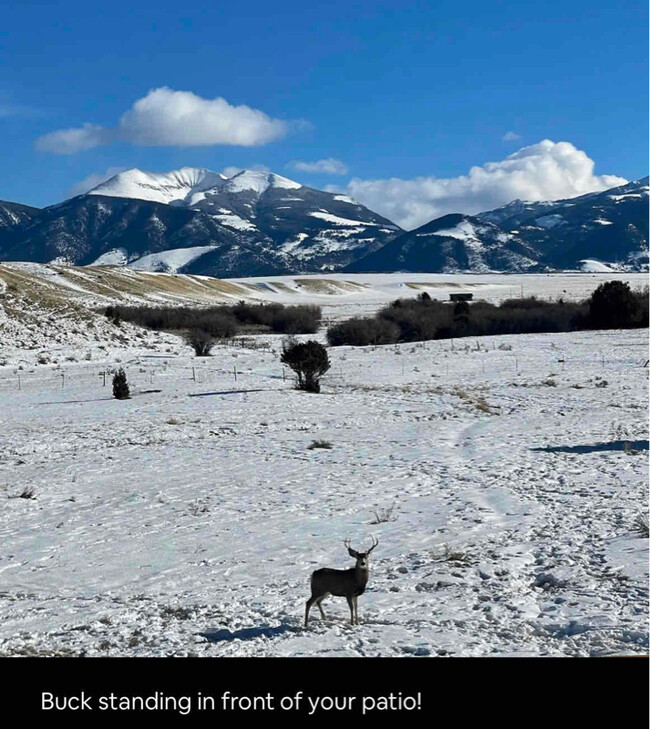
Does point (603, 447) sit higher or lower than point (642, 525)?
higher

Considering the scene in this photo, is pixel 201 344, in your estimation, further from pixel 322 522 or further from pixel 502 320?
pixel 322 522

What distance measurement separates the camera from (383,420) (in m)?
23.8

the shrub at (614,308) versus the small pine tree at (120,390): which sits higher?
the shrub at (614,308)

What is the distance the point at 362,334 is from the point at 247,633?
50.8 meters

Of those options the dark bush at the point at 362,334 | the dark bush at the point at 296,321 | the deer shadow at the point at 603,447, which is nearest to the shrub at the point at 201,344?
the dark bush at the point at 362,334

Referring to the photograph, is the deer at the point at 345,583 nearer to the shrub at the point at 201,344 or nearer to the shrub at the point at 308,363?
the shrub at the point at 308,363

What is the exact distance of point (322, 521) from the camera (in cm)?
1266

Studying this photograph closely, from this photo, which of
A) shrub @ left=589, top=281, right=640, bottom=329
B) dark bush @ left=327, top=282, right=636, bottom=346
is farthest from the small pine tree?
shrub @ left=589, top=281, right=640, bottom=329

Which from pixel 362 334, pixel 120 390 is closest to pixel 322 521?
pixel 120 390

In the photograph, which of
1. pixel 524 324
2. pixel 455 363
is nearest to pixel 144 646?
pixel 455 363

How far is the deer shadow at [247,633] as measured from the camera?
25.5 ft

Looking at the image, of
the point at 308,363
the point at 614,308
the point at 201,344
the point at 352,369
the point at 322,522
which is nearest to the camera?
the point at 322,522

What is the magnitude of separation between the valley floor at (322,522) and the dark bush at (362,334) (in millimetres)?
29541

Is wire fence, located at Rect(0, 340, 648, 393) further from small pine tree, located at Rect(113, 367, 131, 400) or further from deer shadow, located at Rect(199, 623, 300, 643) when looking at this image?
deer shadow, located at Rect(199, 623, 300, 643)
